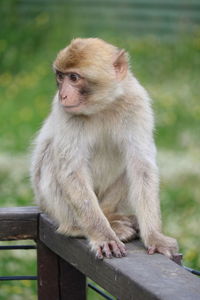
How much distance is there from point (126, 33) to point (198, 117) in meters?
2.75

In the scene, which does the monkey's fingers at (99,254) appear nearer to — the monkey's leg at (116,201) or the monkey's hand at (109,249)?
the monkey's hand at (109,249)

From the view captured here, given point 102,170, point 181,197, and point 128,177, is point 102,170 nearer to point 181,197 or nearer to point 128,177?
point 128,177

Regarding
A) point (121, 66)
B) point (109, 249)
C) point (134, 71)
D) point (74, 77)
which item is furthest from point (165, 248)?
point (134, 71)

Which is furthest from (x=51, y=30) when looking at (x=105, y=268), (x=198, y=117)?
(x=105, y=268)

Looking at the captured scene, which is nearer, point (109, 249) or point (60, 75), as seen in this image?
point (109, 249)

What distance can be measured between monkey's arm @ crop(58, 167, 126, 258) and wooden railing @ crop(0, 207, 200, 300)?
0.08m

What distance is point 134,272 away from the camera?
2.97 metres

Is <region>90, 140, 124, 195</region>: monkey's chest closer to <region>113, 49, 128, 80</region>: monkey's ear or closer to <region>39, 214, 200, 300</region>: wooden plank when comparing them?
<region>113, 49, 128, 80</region>: monkey's ear

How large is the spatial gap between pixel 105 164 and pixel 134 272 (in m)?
1.28

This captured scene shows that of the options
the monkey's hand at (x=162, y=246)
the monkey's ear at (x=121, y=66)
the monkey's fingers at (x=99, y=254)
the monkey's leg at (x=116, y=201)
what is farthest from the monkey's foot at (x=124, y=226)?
the monkey's ear at (x=121, y=66)

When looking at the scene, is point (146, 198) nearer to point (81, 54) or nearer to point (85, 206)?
point (85, 206)

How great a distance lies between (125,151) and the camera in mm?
4188

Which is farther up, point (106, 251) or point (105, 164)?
point (105, 164)

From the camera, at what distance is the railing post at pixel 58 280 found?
3.90 m
